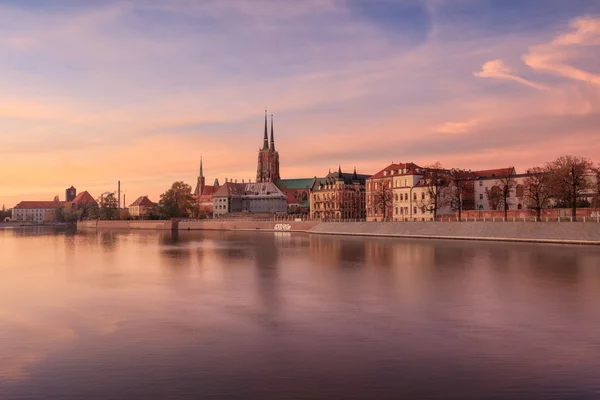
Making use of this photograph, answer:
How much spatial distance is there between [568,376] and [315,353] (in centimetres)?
830

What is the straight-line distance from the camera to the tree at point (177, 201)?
601 ft

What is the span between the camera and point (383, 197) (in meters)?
131

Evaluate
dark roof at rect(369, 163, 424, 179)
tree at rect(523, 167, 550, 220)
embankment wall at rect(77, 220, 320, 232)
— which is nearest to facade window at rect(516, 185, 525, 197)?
tree at rect(523, 167, 550, 220)

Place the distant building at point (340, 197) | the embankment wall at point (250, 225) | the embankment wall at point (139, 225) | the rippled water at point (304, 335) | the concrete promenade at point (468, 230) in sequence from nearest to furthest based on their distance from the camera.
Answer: the rippled water at point (304, 335), the concrete promenade at point (468, 230), the embankment wall at point (250, 225), the distant building at point (340, 197), the embankment wall at point (139, 225)

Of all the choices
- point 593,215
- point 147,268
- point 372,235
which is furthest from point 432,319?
point 372,235

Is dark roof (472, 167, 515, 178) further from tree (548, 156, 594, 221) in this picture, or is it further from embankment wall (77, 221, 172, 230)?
embankment wall (77, 221, 172, 230)

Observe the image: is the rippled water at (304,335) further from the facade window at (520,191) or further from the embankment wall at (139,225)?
the embankment wall at (139,225)

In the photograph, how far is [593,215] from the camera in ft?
265

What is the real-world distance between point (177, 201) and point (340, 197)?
5619 cm

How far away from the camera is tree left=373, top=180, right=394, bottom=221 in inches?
5293

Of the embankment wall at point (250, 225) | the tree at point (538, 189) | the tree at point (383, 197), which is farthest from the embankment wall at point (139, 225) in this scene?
the tree at point (538, 189)

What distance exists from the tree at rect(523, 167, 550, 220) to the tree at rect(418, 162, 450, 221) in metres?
18.9

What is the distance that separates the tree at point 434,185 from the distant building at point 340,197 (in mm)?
48268

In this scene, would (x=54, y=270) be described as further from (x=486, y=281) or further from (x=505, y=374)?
(x=505, y=374)
